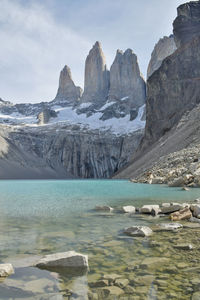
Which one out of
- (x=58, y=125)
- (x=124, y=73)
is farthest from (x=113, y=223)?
(x=124, y=73)

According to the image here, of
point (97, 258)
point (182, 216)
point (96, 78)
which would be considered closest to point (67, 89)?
point (96, 78)

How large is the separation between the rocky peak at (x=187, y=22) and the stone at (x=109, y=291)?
84.3m

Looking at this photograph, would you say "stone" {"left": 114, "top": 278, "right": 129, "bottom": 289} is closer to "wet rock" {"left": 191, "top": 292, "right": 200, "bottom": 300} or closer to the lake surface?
the lake surface

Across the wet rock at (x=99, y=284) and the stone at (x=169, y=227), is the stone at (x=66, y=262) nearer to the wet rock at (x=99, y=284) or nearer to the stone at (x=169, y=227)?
the wet rock at (x=99, y=284)

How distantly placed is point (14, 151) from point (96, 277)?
101 m

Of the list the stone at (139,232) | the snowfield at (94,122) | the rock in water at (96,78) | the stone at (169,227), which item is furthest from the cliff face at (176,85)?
the rock in water at (96,78)

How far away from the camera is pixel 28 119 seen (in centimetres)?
14462

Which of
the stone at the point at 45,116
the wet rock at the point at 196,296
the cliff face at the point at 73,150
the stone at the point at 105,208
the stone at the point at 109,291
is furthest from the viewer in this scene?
the stone at the point at 45,116

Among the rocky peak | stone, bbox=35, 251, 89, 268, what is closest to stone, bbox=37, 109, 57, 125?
the rocky peak

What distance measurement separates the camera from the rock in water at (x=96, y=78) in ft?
539

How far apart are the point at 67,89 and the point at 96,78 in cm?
2731

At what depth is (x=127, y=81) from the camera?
154 meters

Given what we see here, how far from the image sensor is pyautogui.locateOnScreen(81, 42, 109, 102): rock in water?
539ft

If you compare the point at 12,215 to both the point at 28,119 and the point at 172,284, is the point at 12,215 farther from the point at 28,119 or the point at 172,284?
the point at 28,119
